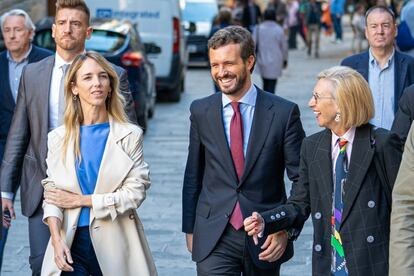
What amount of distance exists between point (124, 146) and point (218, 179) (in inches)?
19.6

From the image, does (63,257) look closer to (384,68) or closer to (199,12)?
(384,68)

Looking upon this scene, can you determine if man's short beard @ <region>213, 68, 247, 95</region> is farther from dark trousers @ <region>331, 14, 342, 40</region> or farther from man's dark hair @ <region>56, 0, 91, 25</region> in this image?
dark trousers @ <region>331, 14, 342, 40</region>

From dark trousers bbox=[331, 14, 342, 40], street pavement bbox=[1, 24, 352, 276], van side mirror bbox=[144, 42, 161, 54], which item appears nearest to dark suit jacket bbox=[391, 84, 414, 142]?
street pavement bbox=[1, 24, 352, 276]

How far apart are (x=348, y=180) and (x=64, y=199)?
135 centimetres

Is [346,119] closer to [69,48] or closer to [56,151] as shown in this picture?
[56,151]

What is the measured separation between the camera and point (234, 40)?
5703mm

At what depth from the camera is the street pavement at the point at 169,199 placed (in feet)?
28.9

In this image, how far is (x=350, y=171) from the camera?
5.17m

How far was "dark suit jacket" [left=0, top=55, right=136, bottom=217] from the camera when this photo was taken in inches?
247

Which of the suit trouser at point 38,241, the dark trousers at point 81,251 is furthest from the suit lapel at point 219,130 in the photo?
the suit trouser at point 38,241

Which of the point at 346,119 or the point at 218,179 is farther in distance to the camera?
the point at 218,179

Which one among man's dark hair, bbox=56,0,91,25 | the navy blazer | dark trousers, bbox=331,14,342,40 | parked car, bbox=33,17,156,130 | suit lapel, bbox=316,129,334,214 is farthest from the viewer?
dark trousers, bbox=331,14,342,40

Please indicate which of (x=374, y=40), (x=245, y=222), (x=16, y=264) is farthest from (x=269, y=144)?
(x=16, y=264)

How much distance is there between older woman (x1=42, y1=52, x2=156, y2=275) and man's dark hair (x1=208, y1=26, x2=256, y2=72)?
52 centimetres
